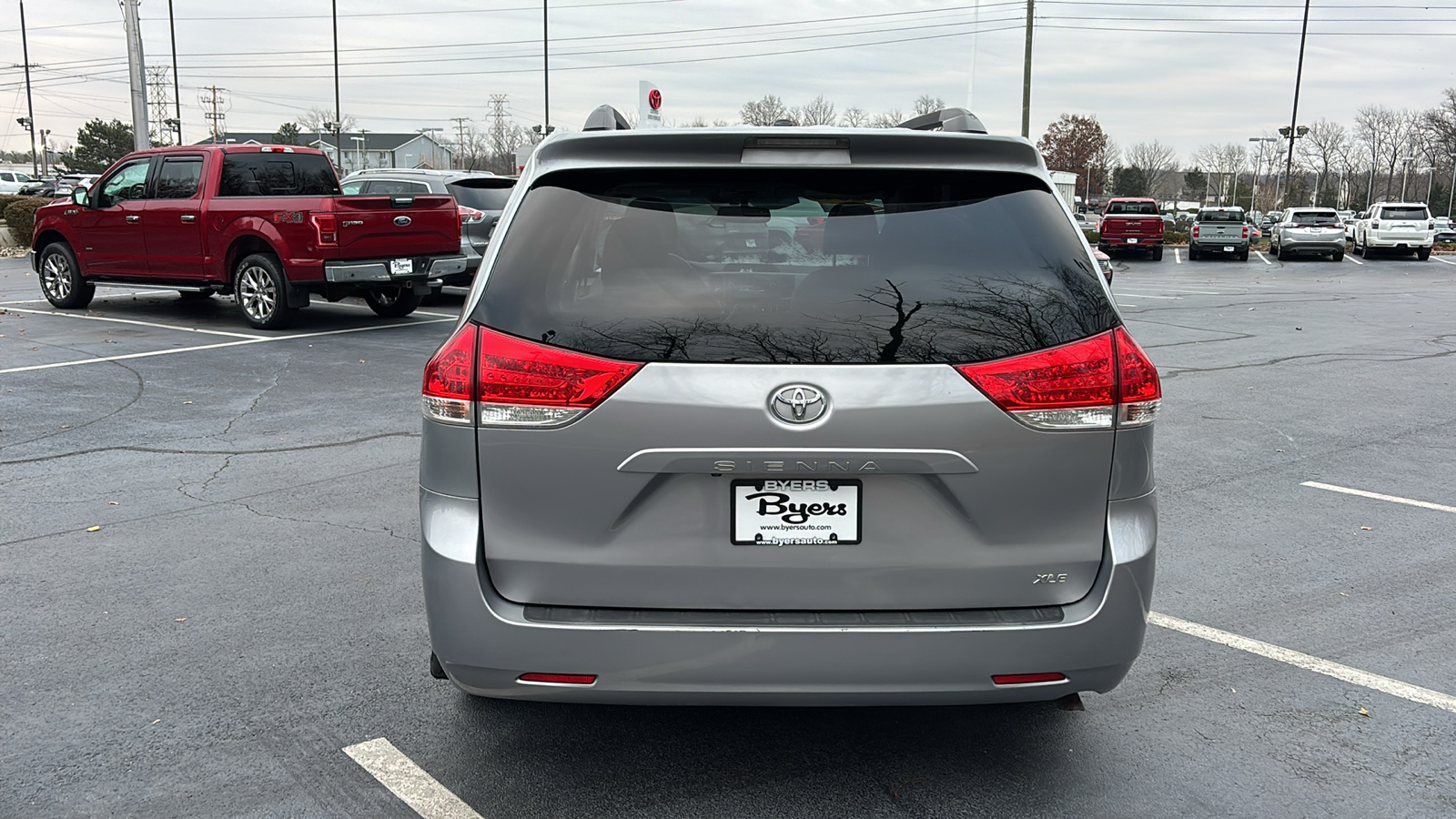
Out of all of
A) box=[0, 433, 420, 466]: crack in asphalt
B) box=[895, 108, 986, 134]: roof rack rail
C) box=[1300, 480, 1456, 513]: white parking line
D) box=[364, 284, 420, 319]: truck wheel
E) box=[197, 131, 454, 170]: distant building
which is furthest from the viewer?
box=[197, 131, 454, 170]: distant building

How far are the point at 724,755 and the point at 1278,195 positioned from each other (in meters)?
102

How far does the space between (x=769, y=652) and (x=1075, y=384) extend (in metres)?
1.00

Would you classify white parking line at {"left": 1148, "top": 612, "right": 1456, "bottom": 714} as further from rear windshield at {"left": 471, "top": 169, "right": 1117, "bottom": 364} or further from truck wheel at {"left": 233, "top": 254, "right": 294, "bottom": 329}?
truck wheel at {"left": 233, "top": 254, "right": 294, "bottom": 329}

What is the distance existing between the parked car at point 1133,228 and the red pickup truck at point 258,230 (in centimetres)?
2596

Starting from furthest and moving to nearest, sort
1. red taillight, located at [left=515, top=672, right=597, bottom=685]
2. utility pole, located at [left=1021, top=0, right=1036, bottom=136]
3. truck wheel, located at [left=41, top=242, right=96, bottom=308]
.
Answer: utility pole, located at [left=1021, top=0, right=1036, bottom=136], truck wheel, located at [left=41, top=242, right=96, bottom=308], red taillight, located at [left=515, top=672, right=597, bottom=685]

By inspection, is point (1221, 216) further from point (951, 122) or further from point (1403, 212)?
point (951, 122)

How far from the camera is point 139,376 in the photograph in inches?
378

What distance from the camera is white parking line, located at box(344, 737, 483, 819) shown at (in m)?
2.87

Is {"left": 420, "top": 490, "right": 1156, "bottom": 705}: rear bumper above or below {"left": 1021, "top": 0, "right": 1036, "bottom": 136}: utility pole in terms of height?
below

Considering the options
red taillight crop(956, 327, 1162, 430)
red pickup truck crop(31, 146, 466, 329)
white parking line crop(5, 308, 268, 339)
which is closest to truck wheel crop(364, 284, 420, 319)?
red pickup truck crop(31, 146, 466, 329)

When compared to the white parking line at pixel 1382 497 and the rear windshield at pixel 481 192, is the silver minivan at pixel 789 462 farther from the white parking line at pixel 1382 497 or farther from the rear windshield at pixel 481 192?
the rear windshield at pixel 481 192

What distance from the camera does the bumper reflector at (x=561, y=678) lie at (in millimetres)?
2623

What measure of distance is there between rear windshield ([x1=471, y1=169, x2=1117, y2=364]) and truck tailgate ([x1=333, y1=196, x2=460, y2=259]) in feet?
34.1

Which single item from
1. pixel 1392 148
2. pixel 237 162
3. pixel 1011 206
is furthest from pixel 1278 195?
pixel 1011 206
